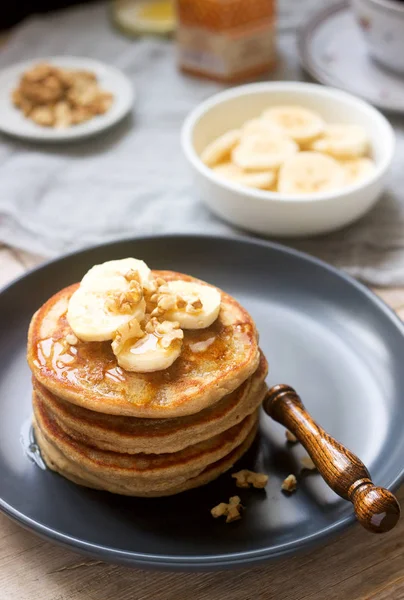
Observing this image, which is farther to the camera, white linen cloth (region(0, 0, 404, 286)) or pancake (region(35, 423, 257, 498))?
white linen cloth (region(0, 0, 404, 286))

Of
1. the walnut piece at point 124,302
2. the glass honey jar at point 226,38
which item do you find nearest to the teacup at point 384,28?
the glass honey jar at point 226,38

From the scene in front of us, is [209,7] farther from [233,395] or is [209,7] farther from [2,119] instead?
[233,395]

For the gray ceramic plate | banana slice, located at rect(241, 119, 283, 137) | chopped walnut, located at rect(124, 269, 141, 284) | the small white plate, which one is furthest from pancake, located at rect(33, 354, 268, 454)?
the small white plate

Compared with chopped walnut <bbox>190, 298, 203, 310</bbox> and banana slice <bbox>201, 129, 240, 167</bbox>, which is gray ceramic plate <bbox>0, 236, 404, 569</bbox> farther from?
banana slice <bbox>201, 129, 240, 167</bbox>

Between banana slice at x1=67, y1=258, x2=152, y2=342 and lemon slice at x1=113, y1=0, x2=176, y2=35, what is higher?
banana slice at x1=67, y1=258, x2=152, y2=342

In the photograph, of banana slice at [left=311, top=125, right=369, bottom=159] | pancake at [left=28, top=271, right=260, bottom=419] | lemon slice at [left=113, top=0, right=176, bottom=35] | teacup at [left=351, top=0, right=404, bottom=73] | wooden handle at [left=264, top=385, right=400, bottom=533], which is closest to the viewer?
wooden handle at [left=264, top=385, right=400, bottom=533]

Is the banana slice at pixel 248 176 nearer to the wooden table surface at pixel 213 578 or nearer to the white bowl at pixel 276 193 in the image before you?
the white bowl at pixel 276 193

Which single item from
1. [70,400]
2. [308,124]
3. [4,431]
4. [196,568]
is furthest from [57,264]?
[308,124]
